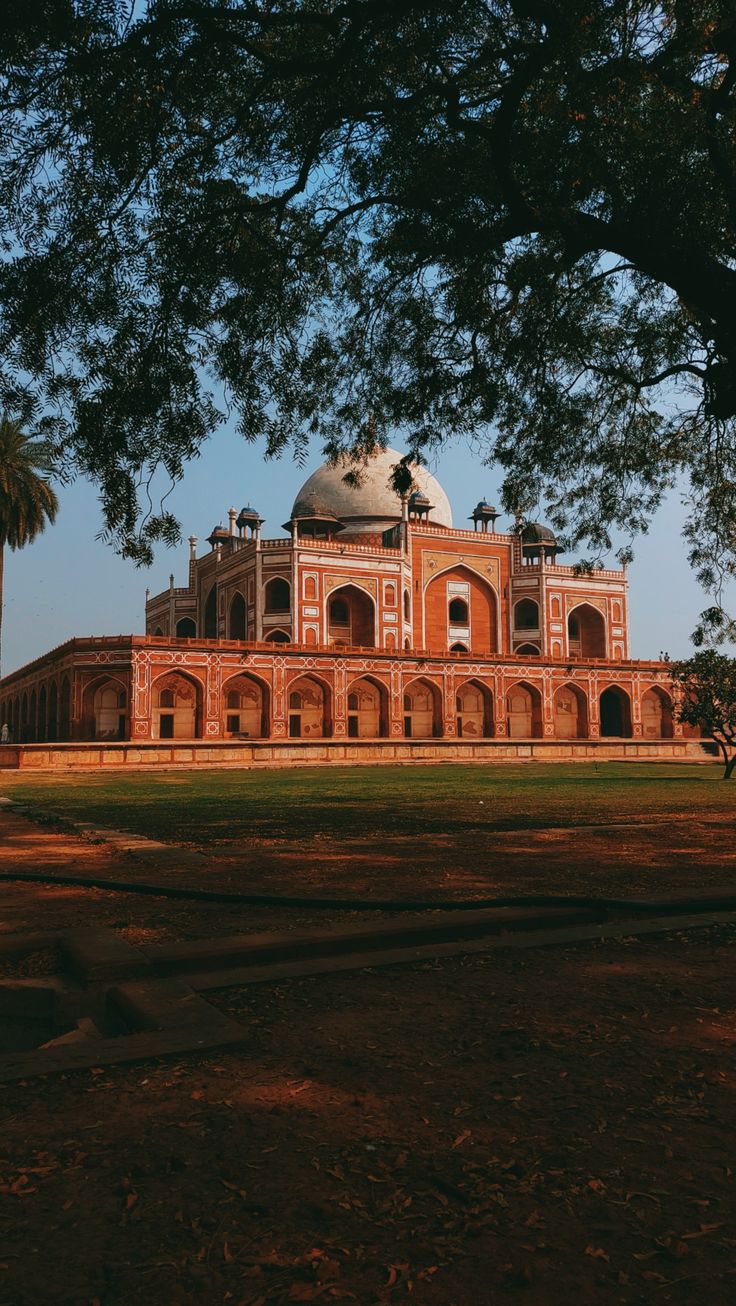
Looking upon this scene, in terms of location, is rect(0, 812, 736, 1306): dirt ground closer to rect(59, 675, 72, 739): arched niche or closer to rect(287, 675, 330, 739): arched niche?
rect(287, 675, 330, 739): arched niche

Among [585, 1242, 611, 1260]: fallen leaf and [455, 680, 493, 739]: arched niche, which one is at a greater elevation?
[455, 680, 493, 739]: arched niche

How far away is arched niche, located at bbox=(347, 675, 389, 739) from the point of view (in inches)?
1649

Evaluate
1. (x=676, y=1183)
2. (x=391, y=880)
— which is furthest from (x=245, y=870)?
(x=676, y=1183)

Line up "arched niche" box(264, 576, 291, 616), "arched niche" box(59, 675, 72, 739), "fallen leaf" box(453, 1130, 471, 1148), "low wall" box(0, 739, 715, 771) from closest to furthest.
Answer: "fallen leaf" box(453, 1130, 471, 1148), "low wall" box(0, 739, 715, 771), "arched niche" box(59, 675, 72, 739), "arched niche" box(264, 576, 291, 616)

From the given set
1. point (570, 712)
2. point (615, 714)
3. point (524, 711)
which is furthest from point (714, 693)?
point (615, 714)

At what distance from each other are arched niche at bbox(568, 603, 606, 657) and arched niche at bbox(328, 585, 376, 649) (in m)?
13.1

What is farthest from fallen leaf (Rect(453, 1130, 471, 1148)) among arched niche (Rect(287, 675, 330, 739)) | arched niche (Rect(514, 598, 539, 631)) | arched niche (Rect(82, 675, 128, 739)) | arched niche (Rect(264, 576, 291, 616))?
arched niche (Rect(514, 598, 539, 631))

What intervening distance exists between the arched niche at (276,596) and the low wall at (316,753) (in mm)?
13754

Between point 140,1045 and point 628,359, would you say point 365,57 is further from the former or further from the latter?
point 140,1045

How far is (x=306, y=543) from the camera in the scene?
45688 millimetres

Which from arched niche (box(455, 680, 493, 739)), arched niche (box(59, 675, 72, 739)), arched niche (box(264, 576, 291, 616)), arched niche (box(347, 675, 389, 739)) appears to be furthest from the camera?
arched niche (box(264, 576, 291, 616))

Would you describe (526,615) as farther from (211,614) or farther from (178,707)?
(178,707)

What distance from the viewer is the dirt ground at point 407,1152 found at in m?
1.57

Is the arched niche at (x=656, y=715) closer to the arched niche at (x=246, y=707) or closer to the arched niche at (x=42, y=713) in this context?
the arched niche at (x=246, y=707)
